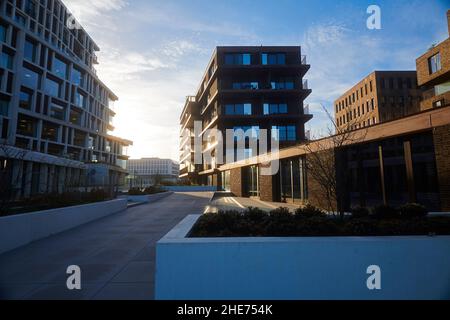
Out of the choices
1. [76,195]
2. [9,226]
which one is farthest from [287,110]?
[9,226]

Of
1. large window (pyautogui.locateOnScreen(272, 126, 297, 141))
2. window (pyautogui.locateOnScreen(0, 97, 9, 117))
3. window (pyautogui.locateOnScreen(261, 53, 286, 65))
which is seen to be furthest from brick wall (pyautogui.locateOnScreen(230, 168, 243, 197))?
window (pyautogui.locateOnScreen(0, 97, 9, 117))

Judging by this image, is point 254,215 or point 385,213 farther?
point 385,213

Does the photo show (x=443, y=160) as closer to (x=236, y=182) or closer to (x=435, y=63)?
(x=236, y=182)

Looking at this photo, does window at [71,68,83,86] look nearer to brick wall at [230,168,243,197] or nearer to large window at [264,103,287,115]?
large window at [264,103,287,115]

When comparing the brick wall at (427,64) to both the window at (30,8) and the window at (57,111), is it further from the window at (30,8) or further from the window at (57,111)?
the window at (30,8)

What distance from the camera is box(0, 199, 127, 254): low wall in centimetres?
662

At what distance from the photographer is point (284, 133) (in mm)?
38000

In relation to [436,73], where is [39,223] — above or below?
below

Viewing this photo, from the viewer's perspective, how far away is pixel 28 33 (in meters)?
33.4

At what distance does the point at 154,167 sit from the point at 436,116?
162 metres

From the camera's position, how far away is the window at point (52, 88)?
123 ft

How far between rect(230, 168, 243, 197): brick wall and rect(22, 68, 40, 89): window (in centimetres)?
3019

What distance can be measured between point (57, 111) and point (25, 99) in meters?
6.70

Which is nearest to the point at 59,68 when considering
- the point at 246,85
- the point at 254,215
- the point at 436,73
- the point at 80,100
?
the point at 80,100
